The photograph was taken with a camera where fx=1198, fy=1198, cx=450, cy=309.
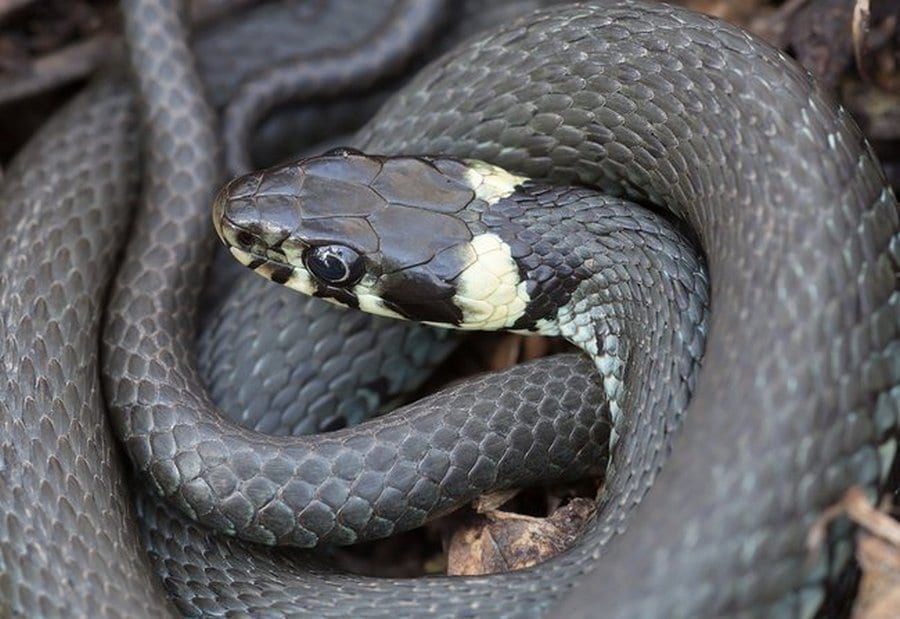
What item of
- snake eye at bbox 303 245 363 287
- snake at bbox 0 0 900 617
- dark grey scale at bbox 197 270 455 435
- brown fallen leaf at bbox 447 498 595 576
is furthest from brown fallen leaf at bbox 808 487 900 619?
dark grey scale at bbox 197 270 455 435

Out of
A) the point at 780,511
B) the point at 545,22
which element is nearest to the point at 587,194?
the point at 545,22

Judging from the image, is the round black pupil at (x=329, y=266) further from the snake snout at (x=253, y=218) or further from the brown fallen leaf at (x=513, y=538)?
the brown fallen leaf at (x=513, y=538)

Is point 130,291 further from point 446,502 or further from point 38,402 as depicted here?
point 446,502

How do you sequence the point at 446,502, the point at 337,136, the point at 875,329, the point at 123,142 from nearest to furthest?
the point at 875,329 < the point at 446,502 < the point at 123,142 < the point at 337,136

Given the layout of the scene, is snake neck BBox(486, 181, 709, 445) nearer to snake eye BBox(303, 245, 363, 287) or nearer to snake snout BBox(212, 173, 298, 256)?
snake eye BBox(303, 245, 363, 287)

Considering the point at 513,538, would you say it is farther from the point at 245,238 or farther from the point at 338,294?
the point at 245,238

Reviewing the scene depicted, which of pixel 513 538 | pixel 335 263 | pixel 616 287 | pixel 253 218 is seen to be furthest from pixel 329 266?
pixel 513 538
